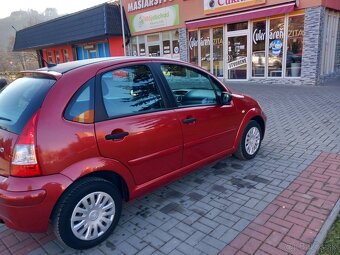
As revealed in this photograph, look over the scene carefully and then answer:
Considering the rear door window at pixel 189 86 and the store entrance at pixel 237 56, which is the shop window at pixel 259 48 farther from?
the rear door window at pixel 189 86

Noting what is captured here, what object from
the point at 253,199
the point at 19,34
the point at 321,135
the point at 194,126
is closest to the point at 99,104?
the point at 194,126

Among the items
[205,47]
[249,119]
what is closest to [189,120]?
[249,119]

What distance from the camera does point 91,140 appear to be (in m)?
2.53

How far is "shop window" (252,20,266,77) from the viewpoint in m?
12.6

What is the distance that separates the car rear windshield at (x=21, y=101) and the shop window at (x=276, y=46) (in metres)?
11.4

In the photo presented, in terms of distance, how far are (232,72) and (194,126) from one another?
11.6 meters

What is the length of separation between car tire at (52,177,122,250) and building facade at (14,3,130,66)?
641 inches

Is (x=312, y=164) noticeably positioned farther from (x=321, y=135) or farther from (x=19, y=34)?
(x=19, y=34)

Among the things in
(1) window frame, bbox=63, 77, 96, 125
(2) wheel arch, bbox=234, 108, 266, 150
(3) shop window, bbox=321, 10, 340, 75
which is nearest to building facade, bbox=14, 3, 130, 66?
(3) shop window, bbox=321, 10, 340, 75

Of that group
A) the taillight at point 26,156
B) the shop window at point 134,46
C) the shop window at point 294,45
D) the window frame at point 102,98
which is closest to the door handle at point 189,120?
the window frame at point 102,98

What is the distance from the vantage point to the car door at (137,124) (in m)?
2.68

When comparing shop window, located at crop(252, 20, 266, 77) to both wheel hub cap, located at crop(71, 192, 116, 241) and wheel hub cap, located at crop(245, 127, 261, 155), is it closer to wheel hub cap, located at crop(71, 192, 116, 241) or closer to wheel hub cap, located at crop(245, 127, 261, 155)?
wheel hub cap, located at crop(245, 127, 261, 155)

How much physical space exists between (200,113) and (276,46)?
10173mm

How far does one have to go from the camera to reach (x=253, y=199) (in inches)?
133
